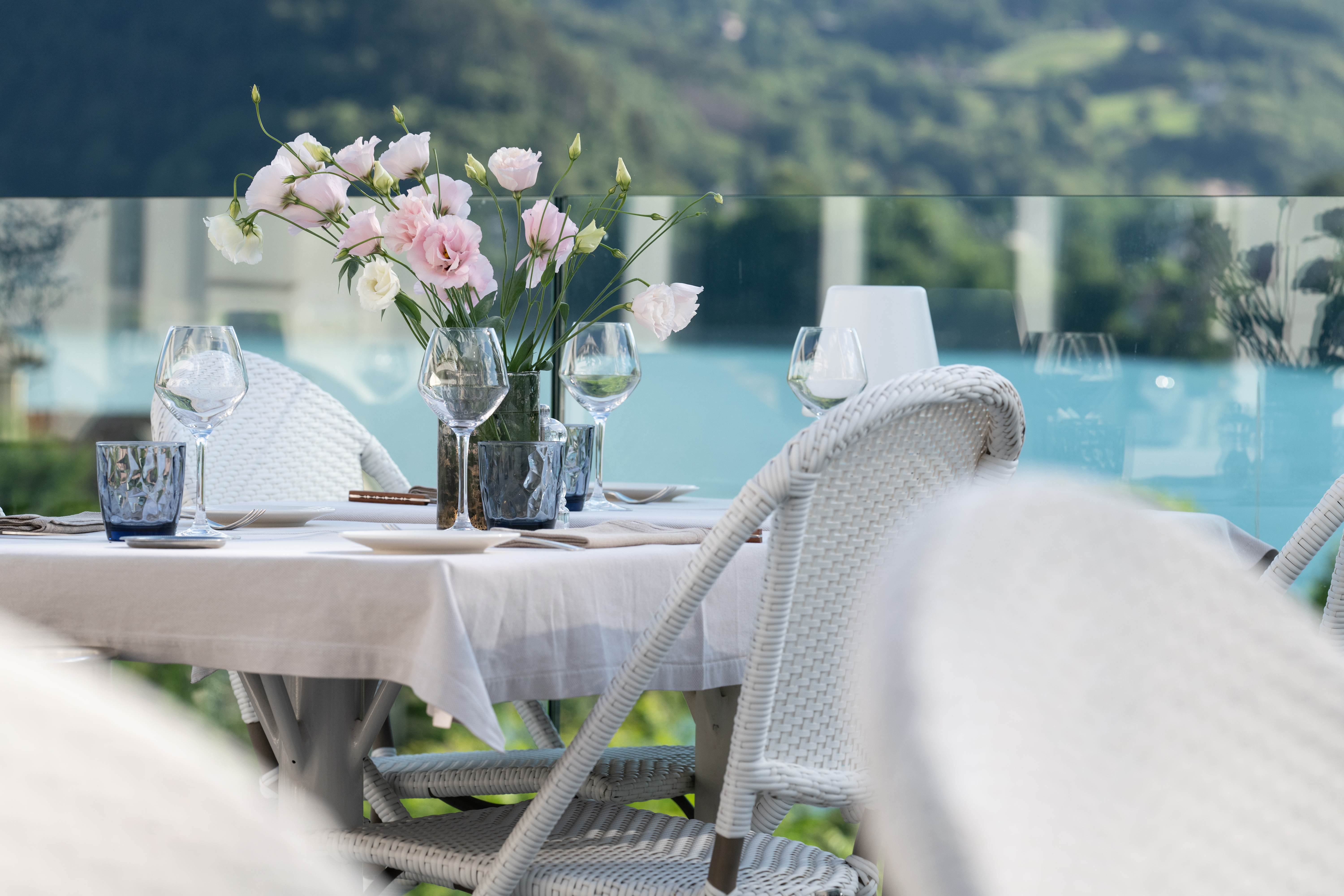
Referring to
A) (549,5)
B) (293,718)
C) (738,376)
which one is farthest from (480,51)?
(293,718)

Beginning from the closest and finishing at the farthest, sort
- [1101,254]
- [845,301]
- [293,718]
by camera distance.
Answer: [293,718], [845,301], [1101,254]

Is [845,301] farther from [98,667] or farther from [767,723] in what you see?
[98,667]

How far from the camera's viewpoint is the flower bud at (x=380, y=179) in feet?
5.20

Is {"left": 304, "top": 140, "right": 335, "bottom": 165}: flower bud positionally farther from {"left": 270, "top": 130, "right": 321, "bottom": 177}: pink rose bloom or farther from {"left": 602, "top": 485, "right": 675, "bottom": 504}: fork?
{"left": 602, "top": 485, "right": 675, "bottom": 504}: fork

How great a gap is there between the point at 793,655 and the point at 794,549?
0.10 meters

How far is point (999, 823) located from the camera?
14.5 inches

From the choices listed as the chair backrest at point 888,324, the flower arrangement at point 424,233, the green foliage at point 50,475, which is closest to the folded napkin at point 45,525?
the flower arrangement at point 424,233

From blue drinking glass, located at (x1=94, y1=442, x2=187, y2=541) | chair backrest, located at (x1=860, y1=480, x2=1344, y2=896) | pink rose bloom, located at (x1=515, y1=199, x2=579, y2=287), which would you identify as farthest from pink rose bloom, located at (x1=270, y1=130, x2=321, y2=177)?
chair backrest, located at (x1=860, y1=480, x2=1344, y2=896)

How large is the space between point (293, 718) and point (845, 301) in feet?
5.51

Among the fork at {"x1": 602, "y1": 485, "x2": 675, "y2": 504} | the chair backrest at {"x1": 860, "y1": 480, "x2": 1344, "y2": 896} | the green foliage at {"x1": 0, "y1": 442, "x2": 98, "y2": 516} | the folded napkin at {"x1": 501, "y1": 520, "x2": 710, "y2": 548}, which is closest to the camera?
the chair backrest at {"x1": 860, "y1": 480, "x2": 1344, "y2": 896}

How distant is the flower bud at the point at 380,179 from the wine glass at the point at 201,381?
23cm

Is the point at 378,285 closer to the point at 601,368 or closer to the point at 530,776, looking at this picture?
the point at 601,368

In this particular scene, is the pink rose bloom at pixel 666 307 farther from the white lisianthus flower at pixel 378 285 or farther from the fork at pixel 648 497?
the fork at pixel 648 497

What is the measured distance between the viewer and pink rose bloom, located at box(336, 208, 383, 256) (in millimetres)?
1564
